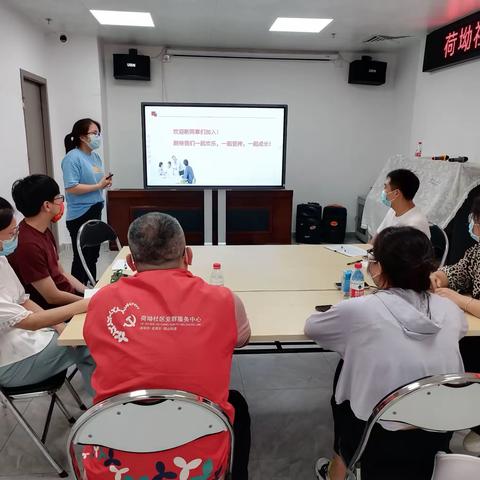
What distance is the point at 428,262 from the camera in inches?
50.3

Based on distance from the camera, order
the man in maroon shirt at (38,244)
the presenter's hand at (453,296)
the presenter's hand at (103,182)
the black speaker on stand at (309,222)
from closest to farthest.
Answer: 1. the presenter's hand at (453,296)
2. the man in maroon shirt at (38,244)
3. the presenter's hand at (103,182)
4. the black speaker on stand at (309,222)

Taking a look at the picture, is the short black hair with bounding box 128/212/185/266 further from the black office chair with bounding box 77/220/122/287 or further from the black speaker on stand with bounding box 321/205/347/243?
the black speaker on stand with bounding box 321/205/347/243

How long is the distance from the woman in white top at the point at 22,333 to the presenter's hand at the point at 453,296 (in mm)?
1570

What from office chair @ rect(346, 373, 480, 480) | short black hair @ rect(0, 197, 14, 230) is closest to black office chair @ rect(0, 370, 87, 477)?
short black hair @ rect(0, 197, 14, 230)

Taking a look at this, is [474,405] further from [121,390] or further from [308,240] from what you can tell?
[308,240]

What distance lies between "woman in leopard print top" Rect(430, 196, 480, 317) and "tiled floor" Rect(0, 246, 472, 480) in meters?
0.73

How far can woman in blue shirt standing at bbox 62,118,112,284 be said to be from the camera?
340 centimetres

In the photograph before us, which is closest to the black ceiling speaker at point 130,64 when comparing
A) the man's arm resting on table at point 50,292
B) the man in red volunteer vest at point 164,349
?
the man's arm resting on table at point 50,292

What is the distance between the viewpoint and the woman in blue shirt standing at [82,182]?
340 centimetres

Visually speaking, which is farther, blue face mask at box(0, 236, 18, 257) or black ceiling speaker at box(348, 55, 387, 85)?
black ceiling speaker at box(348, 55, 387, 85)

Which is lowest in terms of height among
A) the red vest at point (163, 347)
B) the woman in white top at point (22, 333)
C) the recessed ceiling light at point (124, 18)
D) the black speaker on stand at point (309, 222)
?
the black speaker on stand at point (309, 222)

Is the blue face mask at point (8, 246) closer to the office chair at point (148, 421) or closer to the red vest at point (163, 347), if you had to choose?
the red vest at point (163, 347)

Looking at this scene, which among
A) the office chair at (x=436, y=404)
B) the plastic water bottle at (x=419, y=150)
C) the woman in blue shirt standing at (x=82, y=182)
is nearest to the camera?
the office chair at (x=436, y=404)

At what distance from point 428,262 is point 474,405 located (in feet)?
1.36
